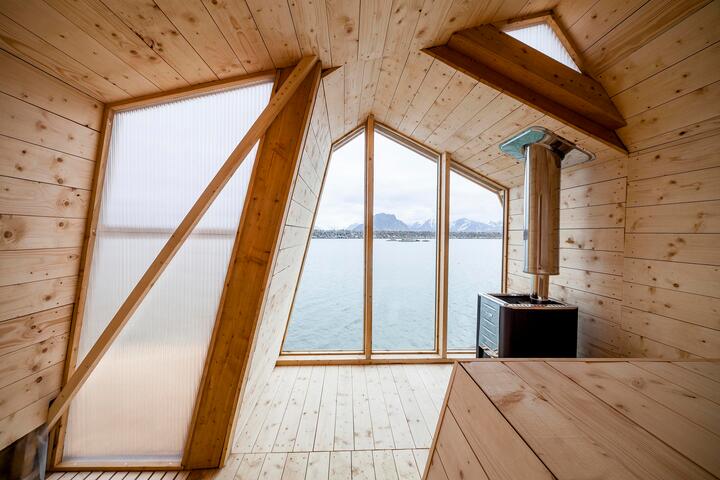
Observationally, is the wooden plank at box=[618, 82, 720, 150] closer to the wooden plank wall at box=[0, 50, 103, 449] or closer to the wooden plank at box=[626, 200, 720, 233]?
the wooden plank at box=[626, 200, 720, 233]

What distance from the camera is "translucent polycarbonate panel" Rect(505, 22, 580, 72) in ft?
5.49

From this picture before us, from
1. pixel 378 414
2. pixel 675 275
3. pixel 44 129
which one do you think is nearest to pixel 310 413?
pixel 378 414

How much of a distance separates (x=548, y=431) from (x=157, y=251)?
1.77 meters

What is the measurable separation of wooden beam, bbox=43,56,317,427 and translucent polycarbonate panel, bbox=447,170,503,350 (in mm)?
2164

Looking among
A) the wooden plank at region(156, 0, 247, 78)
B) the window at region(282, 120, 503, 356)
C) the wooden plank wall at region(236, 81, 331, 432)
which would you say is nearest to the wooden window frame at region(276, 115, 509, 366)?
the window at region(282, 120, 503, 356)

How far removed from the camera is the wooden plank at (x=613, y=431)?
1.48 ft

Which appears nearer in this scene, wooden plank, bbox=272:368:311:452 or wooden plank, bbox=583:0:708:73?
wooden plank, bbox=583:0:708:73

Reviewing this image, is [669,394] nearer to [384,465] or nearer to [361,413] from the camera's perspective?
[384,465]

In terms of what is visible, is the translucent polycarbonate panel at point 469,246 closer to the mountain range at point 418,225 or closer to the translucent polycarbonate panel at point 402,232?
the mountain range at point 418,225

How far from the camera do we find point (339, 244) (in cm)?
321

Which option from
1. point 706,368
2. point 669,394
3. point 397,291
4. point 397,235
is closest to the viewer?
point 669,394

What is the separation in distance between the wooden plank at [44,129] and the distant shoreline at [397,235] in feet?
6.00

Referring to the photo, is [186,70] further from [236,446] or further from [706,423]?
[236,446]

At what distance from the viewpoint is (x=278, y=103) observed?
4.47 ft
